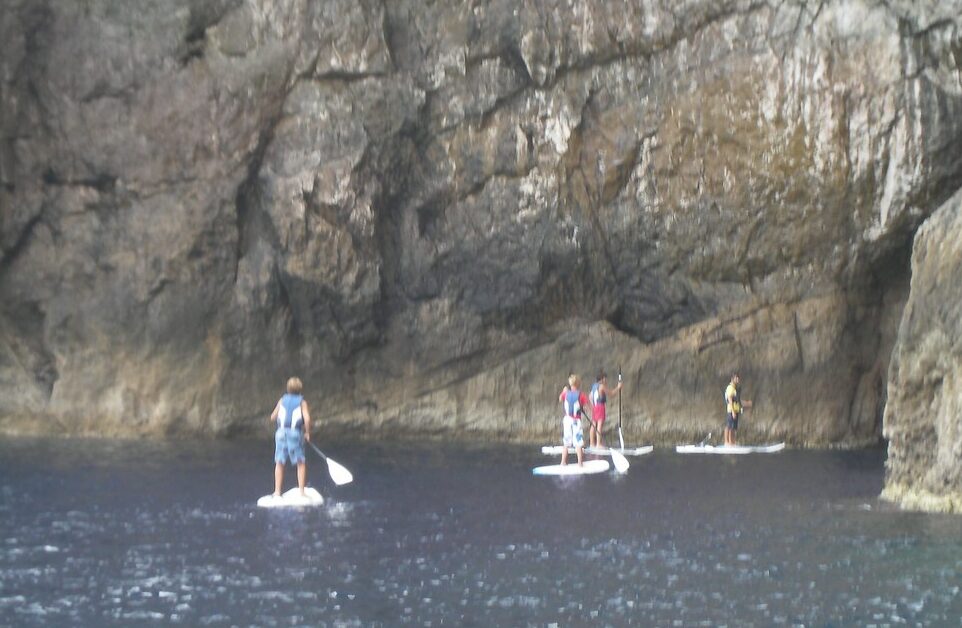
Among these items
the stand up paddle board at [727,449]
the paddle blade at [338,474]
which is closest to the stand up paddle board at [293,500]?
the paddle blade at [338,474]

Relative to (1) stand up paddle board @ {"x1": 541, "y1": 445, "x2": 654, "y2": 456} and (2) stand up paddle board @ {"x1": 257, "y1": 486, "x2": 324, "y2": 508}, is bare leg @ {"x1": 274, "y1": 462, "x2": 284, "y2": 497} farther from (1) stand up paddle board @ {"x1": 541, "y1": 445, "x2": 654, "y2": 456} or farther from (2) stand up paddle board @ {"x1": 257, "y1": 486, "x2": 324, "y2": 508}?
(1) stand up paddle board @ {"x1": 541, "y1": 445, "x2": 654, "y2": 456}

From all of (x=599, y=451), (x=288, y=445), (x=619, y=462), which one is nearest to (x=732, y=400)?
(x=599, y=451)

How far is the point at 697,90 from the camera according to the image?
35.9 metres

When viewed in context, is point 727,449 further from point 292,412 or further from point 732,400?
point 292,412

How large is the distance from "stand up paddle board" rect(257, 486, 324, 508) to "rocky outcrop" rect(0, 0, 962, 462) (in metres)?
13.2

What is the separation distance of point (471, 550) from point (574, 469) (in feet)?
33.0

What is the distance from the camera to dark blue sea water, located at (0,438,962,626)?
49.0 feet

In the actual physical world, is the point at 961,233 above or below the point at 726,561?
above

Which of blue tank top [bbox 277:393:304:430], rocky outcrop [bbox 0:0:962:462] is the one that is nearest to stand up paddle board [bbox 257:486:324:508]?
blue tank top [bbox 277:393:304:430]

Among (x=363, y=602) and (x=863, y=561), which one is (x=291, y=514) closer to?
(x=363, y=602)

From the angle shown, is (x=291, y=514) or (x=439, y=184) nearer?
(x=291, y=514)

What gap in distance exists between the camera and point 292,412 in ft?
76.1

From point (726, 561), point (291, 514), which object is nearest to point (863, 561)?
point (726, 561)

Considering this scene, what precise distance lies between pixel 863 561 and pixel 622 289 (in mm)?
20453
